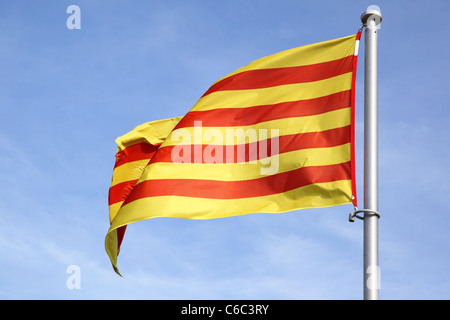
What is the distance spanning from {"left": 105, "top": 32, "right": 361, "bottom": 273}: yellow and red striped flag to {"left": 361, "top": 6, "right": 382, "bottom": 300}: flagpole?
1.29ft

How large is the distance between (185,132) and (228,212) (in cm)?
161

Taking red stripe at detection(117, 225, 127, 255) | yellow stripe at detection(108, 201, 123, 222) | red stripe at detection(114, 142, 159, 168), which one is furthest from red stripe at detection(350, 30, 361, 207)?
yellow stripe at detection(108, 201, 123, 222)

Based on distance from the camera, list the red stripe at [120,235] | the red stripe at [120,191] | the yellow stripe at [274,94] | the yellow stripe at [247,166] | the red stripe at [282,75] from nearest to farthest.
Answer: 1. the yellow stripe at [247,166]
2. the yellow stripe at [274,94]
3. the red stripe at [282,75]
4. the red stripe at [120,235]
5. the red stripe at [120,191]

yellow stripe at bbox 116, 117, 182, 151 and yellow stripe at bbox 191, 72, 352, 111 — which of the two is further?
yellow stripe at bbox 116, 117, 182, 151

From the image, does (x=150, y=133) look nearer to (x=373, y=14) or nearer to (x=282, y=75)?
(x=282, y=75)

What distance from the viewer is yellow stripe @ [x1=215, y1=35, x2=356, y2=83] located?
10047 mm

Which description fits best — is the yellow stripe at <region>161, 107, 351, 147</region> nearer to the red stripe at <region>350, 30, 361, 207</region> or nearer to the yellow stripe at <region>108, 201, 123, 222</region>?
the red stripe at <region>350, 30, 361, 207</region>

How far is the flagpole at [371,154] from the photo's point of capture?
311 inches

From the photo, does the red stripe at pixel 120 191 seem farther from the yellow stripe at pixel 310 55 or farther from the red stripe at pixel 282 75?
the yellow stripe at pixel 310 55

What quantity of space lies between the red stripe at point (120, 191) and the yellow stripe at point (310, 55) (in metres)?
2.94

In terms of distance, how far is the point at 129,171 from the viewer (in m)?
12.4

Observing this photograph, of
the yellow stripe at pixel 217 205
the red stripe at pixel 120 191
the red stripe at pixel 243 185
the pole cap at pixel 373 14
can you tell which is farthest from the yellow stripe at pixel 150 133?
the pole cap at pixel 373 14

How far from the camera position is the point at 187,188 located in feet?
33.1

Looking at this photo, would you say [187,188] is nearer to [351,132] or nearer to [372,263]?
[351,132]
